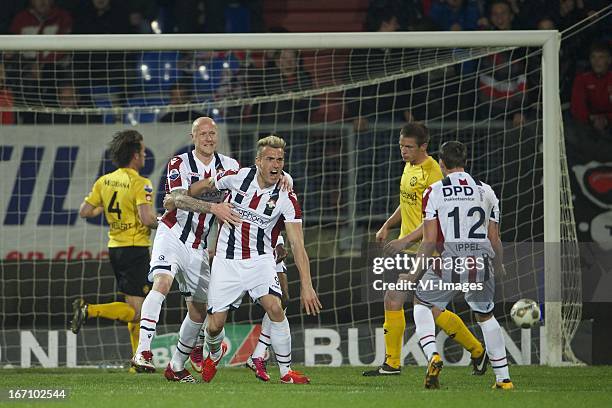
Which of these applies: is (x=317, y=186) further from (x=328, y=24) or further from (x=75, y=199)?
(x=328, y=24)

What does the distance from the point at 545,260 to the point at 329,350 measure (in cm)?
211

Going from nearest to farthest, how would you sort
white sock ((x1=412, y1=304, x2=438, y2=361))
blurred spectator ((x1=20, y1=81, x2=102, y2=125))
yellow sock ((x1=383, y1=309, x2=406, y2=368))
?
1. white sock ((x1=412, y1=304, x2=438, y2=361))
2. yellow sock ((x1=383, y1=309, x2=406, y2=368))
3. blurred spectator ((x1=20, y1=81, x2=102, y2=125))

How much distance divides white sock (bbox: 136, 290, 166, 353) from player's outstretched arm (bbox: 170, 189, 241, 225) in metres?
0.76

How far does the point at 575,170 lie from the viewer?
11.7m

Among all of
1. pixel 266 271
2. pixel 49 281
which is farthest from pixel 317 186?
pixel 266 271

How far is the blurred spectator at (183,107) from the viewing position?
477 inches

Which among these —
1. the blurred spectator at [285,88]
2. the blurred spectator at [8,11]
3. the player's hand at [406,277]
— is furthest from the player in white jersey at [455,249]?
the blurred spectator at [8,11]

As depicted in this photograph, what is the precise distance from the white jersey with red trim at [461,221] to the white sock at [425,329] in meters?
0.30

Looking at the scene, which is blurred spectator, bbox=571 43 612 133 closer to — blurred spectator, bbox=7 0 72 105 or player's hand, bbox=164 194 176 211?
blurred spectator, bbox=7 0 72 105

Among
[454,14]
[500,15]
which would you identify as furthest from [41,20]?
[500,15]

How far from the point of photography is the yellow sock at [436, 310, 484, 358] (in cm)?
925

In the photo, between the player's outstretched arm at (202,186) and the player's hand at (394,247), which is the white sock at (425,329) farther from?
the player's outstretched arm at (202,186)

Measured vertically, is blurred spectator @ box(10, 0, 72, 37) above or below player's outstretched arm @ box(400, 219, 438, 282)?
above

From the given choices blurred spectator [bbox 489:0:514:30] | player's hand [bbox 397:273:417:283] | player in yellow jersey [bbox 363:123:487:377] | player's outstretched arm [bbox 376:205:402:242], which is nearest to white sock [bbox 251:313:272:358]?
player in yellow jersey [bbox 363:123:487:377]
